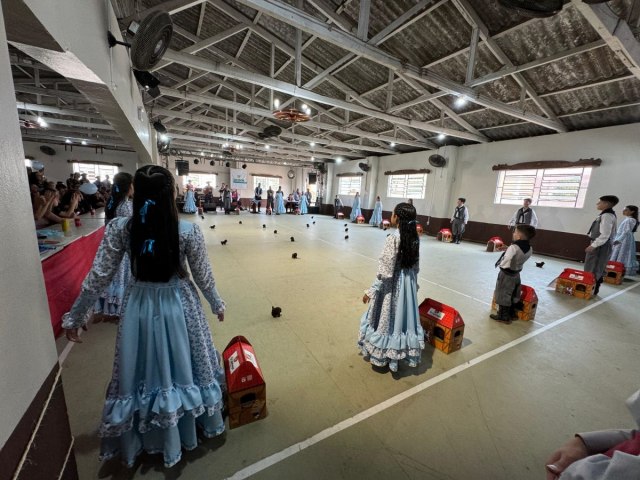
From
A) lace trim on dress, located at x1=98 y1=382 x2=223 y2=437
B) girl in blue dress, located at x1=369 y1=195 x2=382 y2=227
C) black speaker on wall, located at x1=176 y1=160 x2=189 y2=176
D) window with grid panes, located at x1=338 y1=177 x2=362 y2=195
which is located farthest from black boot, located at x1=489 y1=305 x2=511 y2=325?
black speaker on wall, located at x1=176 y1=160 x2=189 y2=176

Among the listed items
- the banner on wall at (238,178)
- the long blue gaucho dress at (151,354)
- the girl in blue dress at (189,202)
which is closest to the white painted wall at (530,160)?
the long blue gaucho dress at (151,354)

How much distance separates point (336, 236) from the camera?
340 inches

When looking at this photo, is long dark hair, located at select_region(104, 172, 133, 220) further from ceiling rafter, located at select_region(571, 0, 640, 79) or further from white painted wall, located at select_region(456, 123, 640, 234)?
white painted wall, located at select_region(456, 123, 640, 234)

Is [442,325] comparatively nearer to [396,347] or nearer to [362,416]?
[396,347]

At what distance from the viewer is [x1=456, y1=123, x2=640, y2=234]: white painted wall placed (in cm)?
593

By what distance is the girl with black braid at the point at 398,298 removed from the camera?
6.51 feet

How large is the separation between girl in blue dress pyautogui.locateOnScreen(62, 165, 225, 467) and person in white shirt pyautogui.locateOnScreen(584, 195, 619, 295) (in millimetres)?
5076

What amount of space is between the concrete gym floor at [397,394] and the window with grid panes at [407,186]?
302 inches

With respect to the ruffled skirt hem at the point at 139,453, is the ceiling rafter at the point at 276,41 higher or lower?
higher

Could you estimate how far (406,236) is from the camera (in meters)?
1.97

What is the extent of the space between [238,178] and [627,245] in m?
17.3

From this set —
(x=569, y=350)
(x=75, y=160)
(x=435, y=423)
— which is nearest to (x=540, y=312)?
(x=569, y=350)

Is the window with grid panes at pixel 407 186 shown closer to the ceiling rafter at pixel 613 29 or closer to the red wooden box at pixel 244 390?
the ceiling rafter at pixel 613 29

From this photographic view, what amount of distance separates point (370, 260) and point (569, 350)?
3541 millimetres
